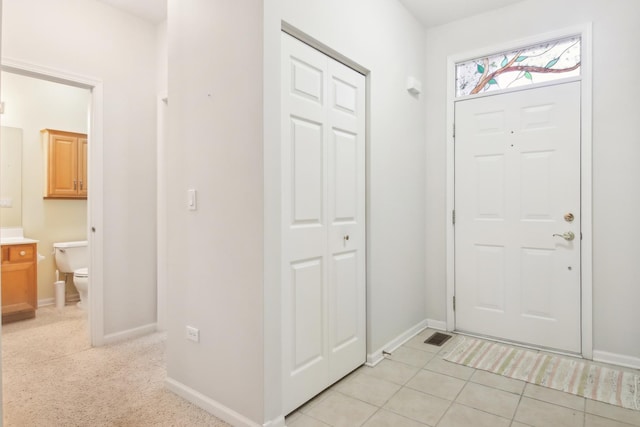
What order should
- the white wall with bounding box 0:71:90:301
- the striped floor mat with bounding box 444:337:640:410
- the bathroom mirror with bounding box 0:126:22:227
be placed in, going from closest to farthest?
the striped floor mat with bounding box 444:337:640:410 < the bathroom mirror with bounding box 0:126:22:227 < the white wall with bounding box 0:71:90:301

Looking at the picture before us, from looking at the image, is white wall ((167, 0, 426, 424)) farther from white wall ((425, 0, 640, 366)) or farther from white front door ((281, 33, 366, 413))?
white wall ((425, 0, 640, 366))

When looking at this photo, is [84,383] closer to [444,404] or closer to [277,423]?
[277,423]

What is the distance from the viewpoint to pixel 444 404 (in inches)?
87.7

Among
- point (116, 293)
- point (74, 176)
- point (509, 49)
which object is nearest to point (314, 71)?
point (509, 49)

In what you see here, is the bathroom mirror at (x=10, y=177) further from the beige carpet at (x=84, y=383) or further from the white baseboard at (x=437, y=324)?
the white baseboard at (x=437, y=324)

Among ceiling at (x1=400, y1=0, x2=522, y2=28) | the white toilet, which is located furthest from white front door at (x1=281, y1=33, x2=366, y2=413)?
the white toilet

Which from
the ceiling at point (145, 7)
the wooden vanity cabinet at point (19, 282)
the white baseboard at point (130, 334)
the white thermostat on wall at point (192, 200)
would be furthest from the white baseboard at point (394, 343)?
the wooden vanity cabinet at point (19, 282)

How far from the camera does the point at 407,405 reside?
2.21 metres

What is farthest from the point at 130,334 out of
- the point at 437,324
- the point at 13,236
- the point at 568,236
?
the point at 568,236

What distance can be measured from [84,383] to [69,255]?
2340 millimetres

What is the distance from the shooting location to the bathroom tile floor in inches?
80.9

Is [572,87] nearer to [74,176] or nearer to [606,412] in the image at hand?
[606,412]

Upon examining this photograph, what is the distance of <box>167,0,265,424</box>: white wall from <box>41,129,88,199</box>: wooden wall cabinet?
2.88 metres

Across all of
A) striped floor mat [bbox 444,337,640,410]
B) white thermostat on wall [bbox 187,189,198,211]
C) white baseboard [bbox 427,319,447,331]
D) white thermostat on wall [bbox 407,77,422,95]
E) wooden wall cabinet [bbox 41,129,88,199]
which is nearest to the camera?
white thermostat on wall [bbox 187,189,198,211]
